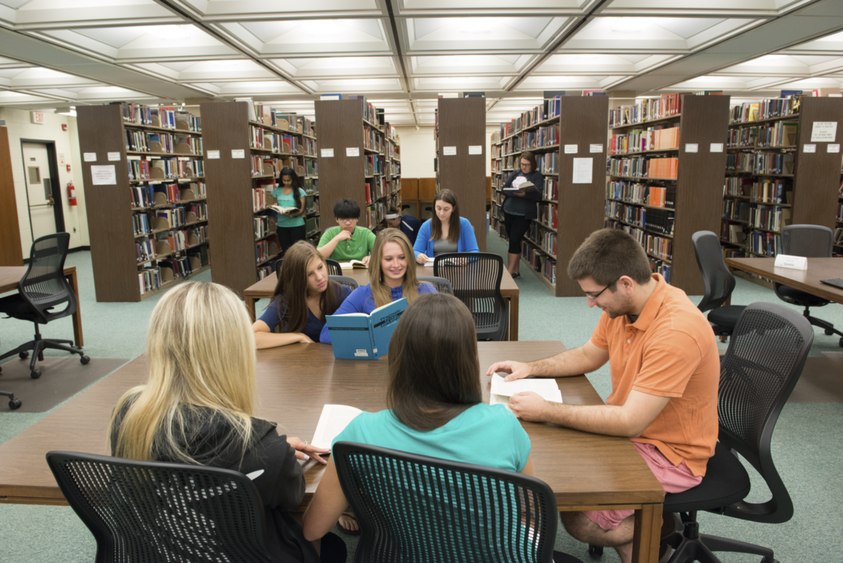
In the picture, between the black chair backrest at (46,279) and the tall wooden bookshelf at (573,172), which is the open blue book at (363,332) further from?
the tall wooden bookshelf at (573,172)

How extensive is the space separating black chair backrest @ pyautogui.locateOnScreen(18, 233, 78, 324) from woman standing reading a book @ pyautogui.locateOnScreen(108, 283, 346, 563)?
3339mm

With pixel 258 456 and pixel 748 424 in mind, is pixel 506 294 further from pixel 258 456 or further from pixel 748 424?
pixel 258 456

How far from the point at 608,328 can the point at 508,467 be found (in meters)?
0.93

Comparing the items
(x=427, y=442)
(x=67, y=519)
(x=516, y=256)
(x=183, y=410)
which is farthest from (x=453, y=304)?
(x=516, y=256)

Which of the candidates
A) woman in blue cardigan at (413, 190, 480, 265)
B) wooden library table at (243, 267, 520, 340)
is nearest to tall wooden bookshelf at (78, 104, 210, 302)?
wooden library table at (243, 267, 520, 340)

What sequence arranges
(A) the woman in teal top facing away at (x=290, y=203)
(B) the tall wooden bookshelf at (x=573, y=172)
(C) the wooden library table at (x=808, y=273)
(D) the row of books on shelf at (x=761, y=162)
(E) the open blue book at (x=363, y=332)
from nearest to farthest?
(E) the open blue book at (x=363, y=332), (C) the wooden library table at (x=808, y=273), (B) the tall wooden bookshelf at (x=573, y=172), (D) the row of books on shelf at (x=761, y=162), (A) the woman in teal top facing away at (x=290, y=203)

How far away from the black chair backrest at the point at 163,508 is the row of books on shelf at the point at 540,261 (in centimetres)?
580

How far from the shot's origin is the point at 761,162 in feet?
22.7

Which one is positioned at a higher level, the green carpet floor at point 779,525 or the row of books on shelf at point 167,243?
the row of books on shelf at point 167,243

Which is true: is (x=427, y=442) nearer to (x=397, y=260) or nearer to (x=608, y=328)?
(x=608, y=328)

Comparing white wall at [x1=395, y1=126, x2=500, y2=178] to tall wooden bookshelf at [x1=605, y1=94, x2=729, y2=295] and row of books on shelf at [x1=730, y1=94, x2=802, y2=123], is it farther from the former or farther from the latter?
tall wooden bookshelf at [x1=605, y1=94, x2=729, y2=295]

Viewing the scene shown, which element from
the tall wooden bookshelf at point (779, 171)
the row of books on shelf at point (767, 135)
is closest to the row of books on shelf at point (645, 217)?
the tall wooden bookshelf at point (779, 171)

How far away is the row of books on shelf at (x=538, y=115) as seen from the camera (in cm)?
656

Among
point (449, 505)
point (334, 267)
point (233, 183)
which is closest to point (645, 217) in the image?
point (334, 267)
